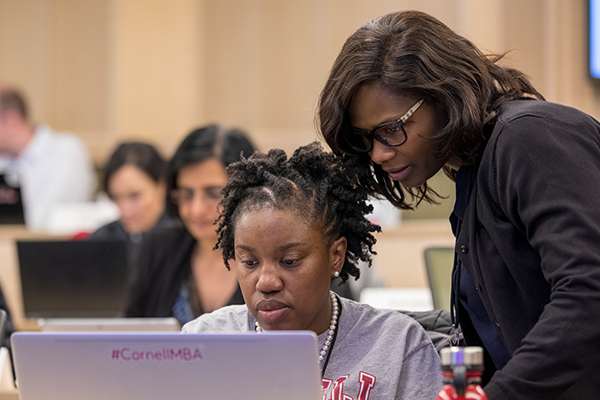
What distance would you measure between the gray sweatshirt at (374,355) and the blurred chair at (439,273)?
31.8 inches

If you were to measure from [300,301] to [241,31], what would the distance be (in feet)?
17.4

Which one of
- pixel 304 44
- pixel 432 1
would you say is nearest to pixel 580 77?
pixel 432 1

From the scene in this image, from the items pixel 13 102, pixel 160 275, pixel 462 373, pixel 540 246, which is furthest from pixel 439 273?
pixel 13 102

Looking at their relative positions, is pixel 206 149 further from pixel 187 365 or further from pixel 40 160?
pixel 40 160

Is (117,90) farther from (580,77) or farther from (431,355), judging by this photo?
(431,355)

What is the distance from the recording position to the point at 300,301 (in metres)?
1.45

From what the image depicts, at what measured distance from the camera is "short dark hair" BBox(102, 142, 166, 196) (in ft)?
13.2

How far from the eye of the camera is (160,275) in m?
2.74

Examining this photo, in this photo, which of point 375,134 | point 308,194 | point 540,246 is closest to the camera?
point 540,246

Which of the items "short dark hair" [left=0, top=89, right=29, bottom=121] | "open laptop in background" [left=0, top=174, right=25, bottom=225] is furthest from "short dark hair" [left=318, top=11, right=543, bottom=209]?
"short dark hair" [left=0, top=89, right=29, bottom=121]

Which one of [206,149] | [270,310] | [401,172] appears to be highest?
[401,172]

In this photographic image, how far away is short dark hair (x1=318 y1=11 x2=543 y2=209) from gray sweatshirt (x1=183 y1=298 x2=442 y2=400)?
375 mm

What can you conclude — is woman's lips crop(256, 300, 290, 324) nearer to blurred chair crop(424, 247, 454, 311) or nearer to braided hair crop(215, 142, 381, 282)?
braided hair crop(215, 142, 381, 282)

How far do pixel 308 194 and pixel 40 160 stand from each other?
15.5 ft
